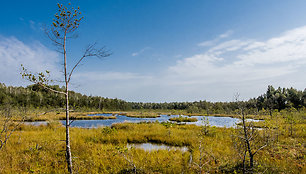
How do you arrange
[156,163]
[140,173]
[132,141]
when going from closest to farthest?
[140,173] → [156,163] → [132,141]

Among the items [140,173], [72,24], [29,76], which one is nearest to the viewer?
[29,76]

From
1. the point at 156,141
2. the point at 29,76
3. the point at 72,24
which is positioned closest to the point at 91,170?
the point at 29,76

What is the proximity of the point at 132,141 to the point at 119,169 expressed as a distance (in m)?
6.13

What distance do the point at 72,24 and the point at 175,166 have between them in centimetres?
749

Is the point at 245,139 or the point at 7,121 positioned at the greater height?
the point at 7,121

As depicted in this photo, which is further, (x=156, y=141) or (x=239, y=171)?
(x=156, y=141)

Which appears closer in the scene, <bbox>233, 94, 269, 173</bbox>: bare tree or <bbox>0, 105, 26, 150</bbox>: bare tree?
<bbox>233, 94, 269, 173</bbox>: bare tree

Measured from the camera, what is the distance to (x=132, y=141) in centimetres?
1275

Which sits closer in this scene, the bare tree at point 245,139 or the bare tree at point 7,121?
the bare tree at point 245,139

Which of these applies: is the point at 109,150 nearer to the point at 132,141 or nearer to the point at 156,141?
the point at 132,141

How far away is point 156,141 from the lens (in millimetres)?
13234

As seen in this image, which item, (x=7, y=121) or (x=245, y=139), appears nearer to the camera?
(x=245, y=139)

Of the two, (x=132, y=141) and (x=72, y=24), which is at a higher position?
(x=72, y=24)

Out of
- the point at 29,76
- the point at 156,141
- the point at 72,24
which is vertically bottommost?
the point at 156,141
